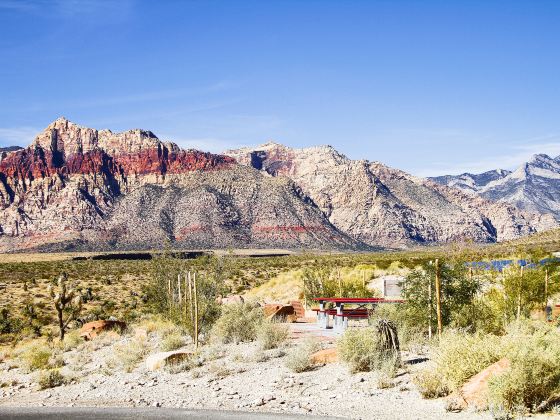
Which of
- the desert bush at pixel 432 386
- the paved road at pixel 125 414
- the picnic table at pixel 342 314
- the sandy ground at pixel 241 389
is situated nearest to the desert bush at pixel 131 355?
the sandy ground at pixel 241 389

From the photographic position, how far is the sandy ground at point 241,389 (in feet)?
44.5

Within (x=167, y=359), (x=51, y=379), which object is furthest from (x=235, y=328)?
(x=51, y=379)

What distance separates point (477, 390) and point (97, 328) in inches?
721

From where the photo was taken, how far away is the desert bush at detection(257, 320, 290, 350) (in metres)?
19.6

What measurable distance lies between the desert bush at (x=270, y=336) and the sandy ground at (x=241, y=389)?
29 cm

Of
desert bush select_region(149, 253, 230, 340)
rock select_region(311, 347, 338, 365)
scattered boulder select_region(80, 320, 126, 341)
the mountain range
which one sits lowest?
scattered boulder select_region(80, 320, 126, 341)

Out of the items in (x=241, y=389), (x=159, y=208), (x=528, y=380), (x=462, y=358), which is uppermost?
(x=159, y=208)

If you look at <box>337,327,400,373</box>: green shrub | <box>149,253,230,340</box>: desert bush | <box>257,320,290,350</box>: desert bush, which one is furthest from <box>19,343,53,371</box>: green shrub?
<box>337,327,400,373</box>: green shrub

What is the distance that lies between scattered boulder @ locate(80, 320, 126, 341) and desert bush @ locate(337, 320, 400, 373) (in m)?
13.5

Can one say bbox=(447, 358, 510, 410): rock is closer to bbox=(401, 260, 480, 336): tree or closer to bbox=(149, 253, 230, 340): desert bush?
bbox=(401, 260, 480, 336): tree

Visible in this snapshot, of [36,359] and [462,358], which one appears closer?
[462,358]

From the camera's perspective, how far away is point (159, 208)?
158m

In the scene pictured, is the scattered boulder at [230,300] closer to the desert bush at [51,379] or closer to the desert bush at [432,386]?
the desert bush at [51,379]

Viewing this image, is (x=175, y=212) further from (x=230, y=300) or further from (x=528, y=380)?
(x=528, y=380)
